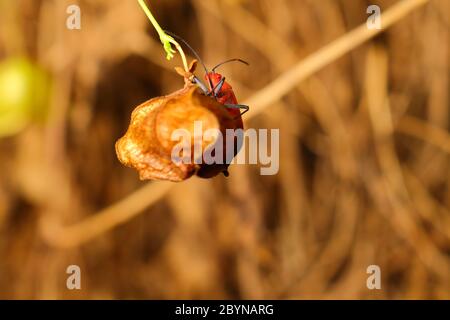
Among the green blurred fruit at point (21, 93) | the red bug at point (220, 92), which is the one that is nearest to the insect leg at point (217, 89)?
the red bug at point (220, 92)

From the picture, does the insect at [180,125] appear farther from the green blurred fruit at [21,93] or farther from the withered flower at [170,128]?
the green blurred fruit at [21,93]

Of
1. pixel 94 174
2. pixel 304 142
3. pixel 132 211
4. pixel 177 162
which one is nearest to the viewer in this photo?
pixel 177 162

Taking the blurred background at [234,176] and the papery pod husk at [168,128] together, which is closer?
the papery pod husk at [168,128]

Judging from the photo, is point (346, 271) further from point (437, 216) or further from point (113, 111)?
point (113, 111)

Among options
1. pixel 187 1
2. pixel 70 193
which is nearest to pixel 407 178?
pixel 187 1

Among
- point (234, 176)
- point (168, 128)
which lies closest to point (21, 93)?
point (234, 176)

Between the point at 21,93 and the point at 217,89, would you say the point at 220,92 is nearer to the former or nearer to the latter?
the point at 217,89
